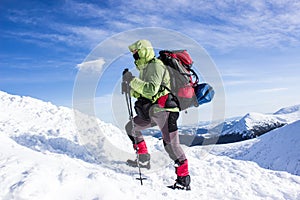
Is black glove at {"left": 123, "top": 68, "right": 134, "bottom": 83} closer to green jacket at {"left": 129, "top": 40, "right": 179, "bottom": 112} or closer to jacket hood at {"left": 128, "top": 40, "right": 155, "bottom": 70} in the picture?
green jacket at {"left": 129, "top": 40, "right": 179, "bottom": 112}

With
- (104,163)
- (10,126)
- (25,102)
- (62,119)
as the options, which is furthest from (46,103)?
(104,163)

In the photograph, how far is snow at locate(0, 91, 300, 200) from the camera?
4.52 meters

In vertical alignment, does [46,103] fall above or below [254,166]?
above

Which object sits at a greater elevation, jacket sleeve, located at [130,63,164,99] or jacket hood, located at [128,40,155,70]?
jacket hood, located at [128,40,155,70]

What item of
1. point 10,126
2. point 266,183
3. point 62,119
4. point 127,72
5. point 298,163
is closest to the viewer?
point 127,72

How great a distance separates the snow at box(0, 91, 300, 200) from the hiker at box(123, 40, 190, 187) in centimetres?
78

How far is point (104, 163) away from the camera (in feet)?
26.7

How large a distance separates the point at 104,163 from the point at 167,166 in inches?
71.6

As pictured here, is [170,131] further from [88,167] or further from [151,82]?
[88,167]

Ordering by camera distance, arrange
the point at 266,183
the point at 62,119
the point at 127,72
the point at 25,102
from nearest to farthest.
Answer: the point at 127,72
the point at 266,183
the point at 62,119
the point at 25,102

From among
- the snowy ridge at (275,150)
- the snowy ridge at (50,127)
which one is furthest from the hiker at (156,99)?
the snowy ridge at (275,150)

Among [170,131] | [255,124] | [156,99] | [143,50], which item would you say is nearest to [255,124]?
[255,124]

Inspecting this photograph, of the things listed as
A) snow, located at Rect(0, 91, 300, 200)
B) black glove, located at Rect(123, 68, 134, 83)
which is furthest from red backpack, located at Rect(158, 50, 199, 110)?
snow, located at Rect(0, 91, 300, 200)

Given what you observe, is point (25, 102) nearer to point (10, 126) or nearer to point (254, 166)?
point (10, 126)
